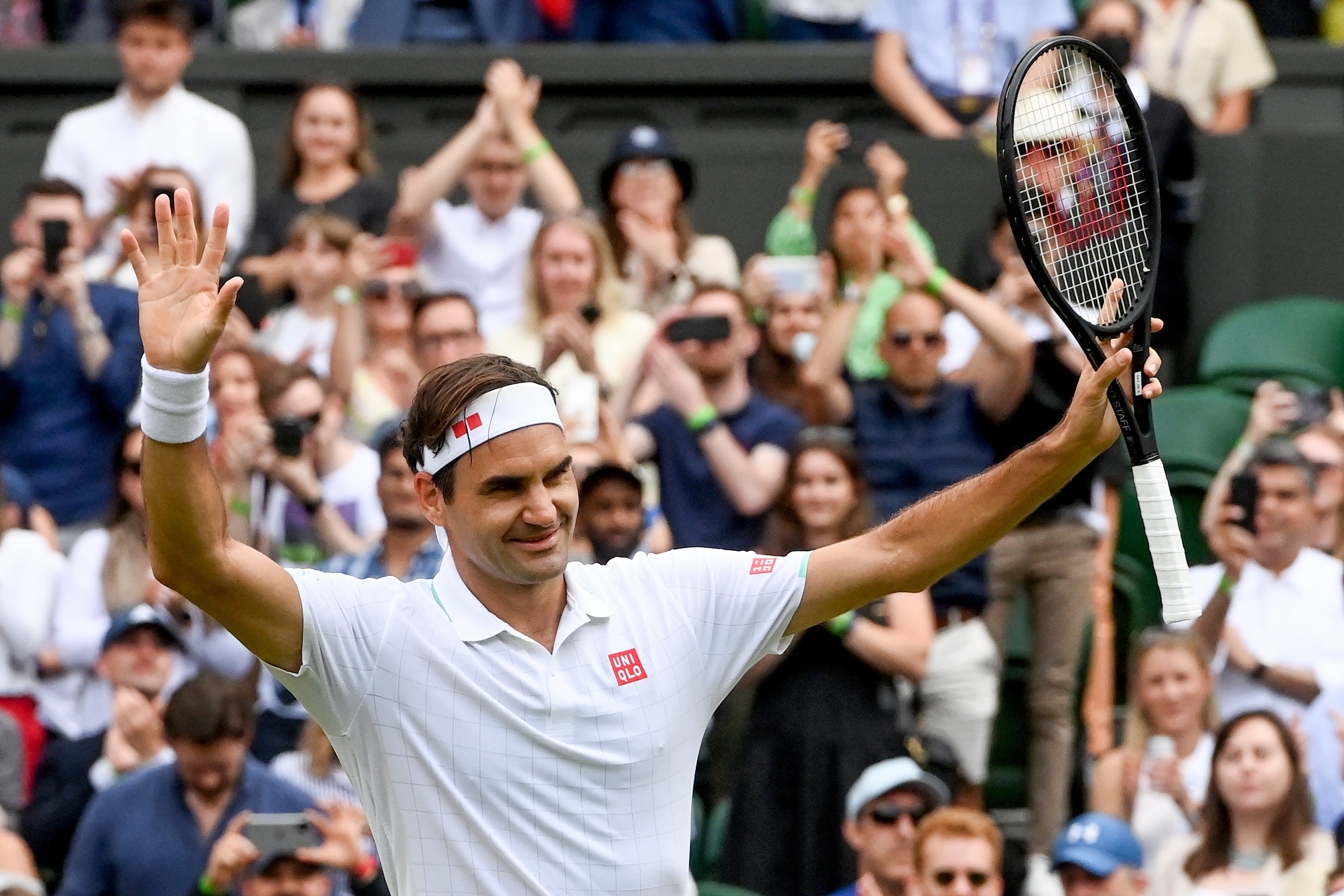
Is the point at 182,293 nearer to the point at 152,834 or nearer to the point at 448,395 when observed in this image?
the point at 448,395

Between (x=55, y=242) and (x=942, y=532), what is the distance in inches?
196

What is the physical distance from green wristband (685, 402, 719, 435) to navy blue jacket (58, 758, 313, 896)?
1685 millimetres

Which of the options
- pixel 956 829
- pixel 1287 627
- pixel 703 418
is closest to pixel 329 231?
pixel 703 418

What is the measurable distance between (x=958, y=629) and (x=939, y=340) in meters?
0.96

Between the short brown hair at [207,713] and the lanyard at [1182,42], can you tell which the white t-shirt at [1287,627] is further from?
the lanyard at [1182,42]

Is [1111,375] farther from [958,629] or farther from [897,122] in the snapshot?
[897,122]

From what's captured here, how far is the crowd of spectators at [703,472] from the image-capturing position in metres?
5.79

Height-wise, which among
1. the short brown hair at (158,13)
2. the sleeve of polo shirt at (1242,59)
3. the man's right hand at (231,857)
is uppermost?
the short brown hair at (158,13)

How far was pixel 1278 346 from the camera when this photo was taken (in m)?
8.11

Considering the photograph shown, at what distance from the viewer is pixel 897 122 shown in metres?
9.17

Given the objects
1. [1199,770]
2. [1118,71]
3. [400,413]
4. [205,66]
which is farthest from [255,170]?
[1118,71]

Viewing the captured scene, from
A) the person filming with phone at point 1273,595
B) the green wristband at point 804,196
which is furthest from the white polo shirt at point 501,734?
the green wristband at point 804,196

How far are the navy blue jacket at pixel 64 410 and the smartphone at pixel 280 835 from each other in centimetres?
248

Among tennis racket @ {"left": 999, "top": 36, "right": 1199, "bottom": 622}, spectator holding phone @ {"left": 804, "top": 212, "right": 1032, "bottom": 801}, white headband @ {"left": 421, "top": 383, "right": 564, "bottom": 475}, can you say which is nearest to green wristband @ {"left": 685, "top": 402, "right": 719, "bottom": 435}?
spectator holding phone @ {"left": 804, "top": 212, "right": 1032, "bottom": 801}
